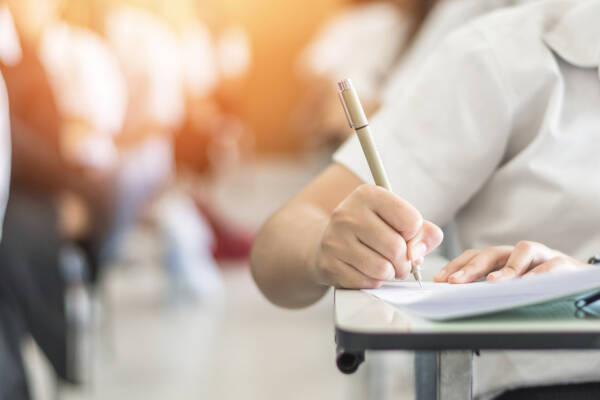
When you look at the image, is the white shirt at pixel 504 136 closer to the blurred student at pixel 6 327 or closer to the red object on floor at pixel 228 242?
the blurred student at pixel 6 327

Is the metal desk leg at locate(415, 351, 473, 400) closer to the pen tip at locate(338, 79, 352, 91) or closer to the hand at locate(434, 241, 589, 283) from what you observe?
the hand at locate(434, 241, 589, 283)

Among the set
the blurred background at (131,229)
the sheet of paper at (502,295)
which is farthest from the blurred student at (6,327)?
the sheet of paper at (502,295)

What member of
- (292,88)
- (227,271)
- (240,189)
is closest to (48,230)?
(227,271)

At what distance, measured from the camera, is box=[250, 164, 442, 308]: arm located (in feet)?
1.69

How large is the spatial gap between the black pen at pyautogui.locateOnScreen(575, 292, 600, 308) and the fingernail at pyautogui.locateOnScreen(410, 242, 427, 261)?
0.12 meters

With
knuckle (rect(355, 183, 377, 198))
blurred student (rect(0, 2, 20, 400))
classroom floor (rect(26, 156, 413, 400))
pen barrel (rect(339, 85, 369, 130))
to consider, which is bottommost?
classroom floor (rect(26, 156, 413, 400))

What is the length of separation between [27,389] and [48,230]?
1.28 ft

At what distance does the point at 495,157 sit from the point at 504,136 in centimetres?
2

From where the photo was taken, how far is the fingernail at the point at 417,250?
0.53 m

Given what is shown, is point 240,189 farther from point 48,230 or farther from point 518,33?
point 518,33

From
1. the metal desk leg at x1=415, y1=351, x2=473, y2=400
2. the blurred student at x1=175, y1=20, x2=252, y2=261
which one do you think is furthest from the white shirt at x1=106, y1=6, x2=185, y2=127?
the metal desk leg at x1=415, y1=351, x2=473, y2=400

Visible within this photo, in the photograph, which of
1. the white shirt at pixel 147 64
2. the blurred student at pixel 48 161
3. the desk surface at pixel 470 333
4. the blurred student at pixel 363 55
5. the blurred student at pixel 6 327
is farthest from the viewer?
the white shirt at pixel 147 64

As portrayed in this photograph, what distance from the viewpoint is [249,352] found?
2424 millimetres

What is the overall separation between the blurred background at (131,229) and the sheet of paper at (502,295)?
3.61 ft
